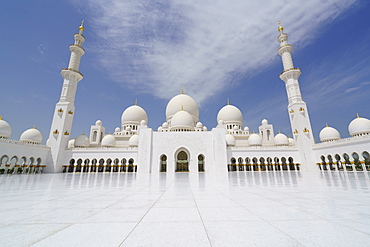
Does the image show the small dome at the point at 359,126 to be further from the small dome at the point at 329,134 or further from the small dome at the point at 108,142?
the small dome at the point at 108,142

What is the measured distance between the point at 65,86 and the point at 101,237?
31.4 meters

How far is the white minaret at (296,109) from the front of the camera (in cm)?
2450

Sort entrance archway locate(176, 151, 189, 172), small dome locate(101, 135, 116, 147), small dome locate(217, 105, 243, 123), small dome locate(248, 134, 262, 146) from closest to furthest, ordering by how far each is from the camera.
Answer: entrance archway locate(176, 151, 189, 172) → small dome locate(248, 134, 262, 146) → small dome locate(101, 135, 116, 147) → small dome locate(217, 105, 243, 123)

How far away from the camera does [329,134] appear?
25.2m

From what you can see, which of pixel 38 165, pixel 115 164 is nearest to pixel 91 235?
pixel 115 164

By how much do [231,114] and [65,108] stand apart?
2889 cm

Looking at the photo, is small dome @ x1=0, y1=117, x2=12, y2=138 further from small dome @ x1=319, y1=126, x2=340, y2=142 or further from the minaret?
small dome @ x1=319, y1=126, x2=340, y2=142

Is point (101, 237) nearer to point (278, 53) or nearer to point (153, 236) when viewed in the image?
point (153, 236)

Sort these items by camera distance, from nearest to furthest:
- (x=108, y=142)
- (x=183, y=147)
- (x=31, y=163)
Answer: (x=31, y=163)
(x=183, y=147)
(x=108, y=142)

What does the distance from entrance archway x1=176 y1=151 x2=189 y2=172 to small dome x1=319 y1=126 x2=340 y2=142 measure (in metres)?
20.0

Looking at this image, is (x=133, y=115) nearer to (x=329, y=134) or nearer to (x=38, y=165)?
(x=38, y=165)

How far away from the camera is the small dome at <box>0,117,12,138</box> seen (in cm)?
2220

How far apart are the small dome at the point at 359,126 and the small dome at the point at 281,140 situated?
8.50m

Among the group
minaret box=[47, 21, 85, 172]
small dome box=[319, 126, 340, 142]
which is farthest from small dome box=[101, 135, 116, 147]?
small dome box=[319, 126, 340, 142]
